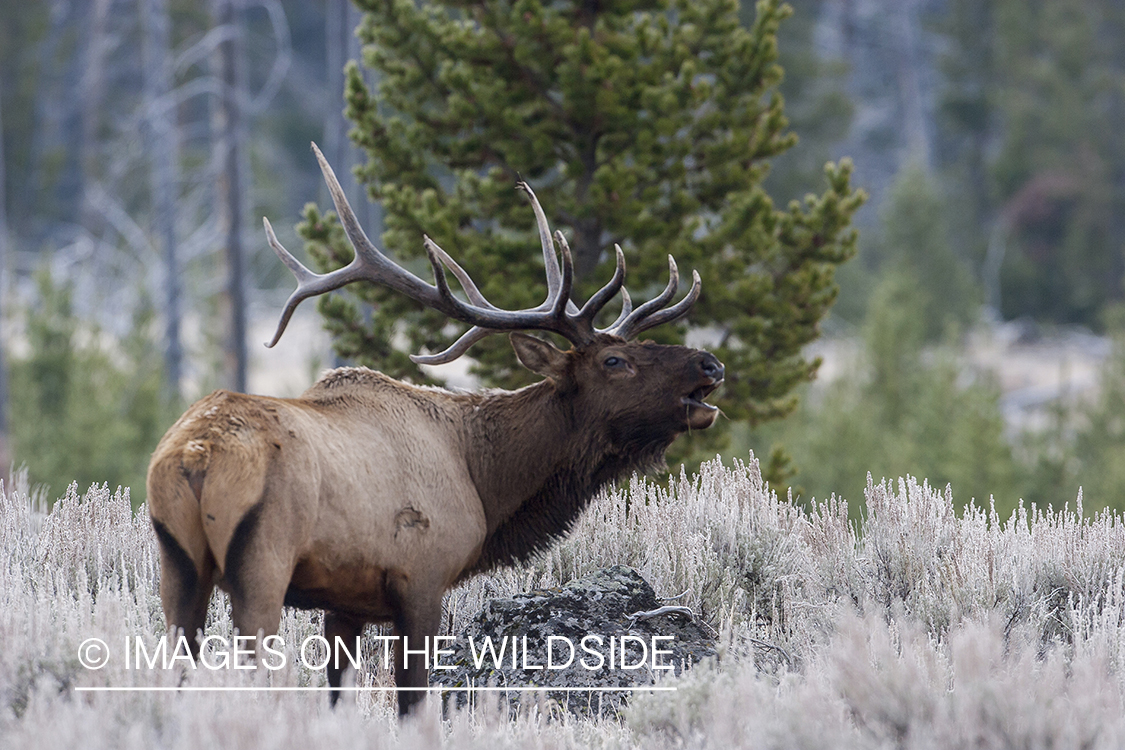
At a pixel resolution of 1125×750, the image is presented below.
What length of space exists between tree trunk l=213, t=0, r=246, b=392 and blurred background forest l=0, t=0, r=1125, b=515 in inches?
1.7

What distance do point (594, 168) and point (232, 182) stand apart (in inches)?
396

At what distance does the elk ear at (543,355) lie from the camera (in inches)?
202

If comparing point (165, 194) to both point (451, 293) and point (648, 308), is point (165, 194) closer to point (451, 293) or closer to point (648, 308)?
point (648, 308)

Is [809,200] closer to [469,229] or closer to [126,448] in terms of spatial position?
[469,229]

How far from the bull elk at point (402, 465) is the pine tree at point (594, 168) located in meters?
3.35

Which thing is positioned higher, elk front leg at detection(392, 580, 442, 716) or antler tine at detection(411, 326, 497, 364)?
antler tine at detection(411, 326, 497, 364)

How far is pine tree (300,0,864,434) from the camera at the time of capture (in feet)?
29.2

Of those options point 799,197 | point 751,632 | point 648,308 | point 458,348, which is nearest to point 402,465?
point 458,348

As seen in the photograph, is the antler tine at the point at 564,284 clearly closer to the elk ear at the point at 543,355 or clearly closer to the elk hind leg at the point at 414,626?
the elk ear at the point at 543,355

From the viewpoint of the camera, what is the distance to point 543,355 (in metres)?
5.16

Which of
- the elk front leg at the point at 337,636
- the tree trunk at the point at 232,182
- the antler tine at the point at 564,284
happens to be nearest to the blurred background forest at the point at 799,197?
the tree trunk at the point at 232,182

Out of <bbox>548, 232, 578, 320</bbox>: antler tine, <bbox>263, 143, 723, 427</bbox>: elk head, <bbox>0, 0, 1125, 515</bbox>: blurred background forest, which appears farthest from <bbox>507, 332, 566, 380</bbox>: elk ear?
<bbox>0, 0, 1125, 515</bbox>: blurred background forest

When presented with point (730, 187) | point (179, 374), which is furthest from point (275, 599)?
point (179, 374)

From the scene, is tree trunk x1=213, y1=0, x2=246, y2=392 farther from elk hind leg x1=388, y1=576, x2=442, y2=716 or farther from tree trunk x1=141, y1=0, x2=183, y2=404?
elk hind leg x1=388, y1=576, x2=442, y2=716
